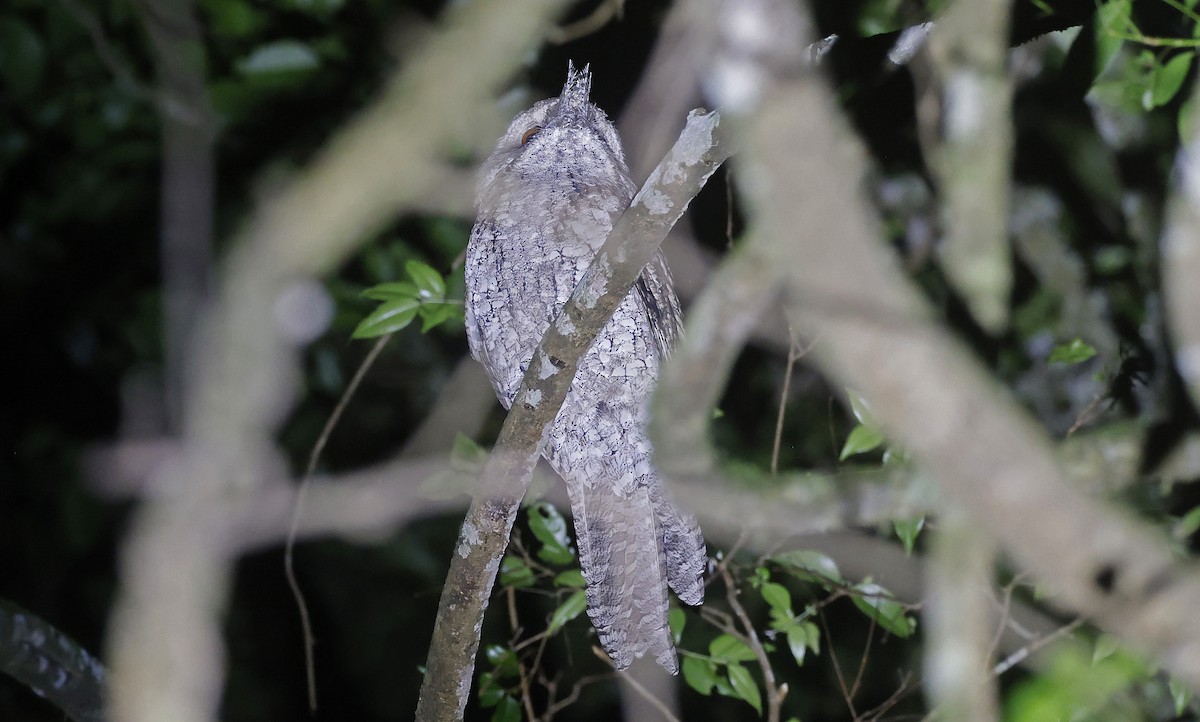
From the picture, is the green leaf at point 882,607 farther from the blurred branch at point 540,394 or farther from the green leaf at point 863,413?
the blurred branch at point 540,394

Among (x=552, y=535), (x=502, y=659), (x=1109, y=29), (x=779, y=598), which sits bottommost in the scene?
(x=502, y=659)

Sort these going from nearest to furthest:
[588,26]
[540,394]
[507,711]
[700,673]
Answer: [540,394] < [700,673] < [507,711] < [588,26]

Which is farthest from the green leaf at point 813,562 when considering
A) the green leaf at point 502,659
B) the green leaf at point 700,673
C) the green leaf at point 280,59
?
the green leaf at point 280,59

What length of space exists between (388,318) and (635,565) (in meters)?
0.79

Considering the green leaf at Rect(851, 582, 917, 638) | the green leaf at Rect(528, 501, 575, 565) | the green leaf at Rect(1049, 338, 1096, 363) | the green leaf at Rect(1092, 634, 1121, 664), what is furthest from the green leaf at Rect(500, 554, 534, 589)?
the green leaf at Rect(1049, 338, 1096, 363)

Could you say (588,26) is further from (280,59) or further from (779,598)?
(779,598)

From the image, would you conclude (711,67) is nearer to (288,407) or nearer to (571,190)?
(571,190)

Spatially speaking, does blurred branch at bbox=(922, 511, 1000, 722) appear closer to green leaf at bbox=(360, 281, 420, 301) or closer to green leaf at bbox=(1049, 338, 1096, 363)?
green leaf at bbox=(1049, 338, 1096, 363)

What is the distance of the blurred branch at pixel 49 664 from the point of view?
1.53 meters

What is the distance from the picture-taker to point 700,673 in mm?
2180

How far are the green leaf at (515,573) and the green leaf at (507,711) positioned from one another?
1.03 feet

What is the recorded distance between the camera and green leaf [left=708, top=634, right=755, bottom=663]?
218 cm

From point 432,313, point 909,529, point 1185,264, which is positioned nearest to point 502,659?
point 432,313

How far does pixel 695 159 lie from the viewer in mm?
1218
